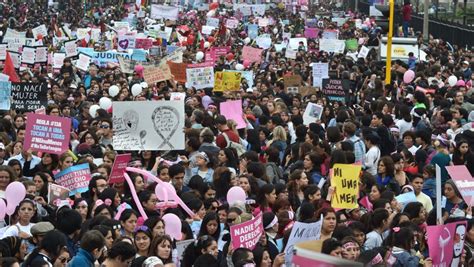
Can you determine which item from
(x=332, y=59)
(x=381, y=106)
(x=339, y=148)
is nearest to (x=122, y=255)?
(x=339, y=148)

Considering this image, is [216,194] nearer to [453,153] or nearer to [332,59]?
[453,153]

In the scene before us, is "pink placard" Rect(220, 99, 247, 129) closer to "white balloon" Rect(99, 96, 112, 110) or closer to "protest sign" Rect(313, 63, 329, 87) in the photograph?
"white balloon" Rect(99, 96, 112, 110)

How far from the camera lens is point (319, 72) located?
2556cm

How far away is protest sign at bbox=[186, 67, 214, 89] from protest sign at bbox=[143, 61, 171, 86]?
36 cm

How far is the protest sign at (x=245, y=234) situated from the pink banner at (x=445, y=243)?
1.25 meters

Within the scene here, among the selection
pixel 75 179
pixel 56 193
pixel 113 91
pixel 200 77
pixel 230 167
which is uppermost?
pixel 56 193

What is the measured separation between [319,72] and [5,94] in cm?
756

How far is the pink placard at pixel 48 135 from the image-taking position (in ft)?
48.4

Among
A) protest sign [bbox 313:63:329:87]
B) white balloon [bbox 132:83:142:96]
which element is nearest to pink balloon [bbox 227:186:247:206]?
white balloon [bbox 132:83:142:96]

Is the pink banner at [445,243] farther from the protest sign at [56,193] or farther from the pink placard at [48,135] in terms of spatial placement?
the pink placard at [48,135]

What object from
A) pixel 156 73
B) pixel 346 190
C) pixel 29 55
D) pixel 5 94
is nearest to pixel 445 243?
pixel 346 190

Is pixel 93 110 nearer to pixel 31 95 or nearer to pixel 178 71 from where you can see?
pixel 31 95

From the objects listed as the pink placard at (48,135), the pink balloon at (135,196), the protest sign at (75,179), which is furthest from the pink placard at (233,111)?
the protest sign at (75,179)

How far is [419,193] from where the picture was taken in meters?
13.2
